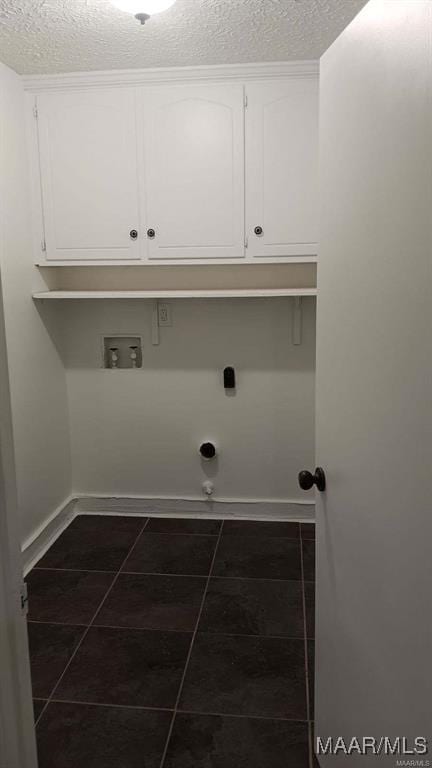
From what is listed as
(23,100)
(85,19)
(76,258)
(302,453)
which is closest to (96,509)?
(302,453)

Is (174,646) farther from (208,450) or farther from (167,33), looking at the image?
(167,33)

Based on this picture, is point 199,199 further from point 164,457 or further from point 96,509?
point 96,509

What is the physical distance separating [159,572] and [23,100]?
247 centimetres

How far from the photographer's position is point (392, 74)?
1011 millimetres

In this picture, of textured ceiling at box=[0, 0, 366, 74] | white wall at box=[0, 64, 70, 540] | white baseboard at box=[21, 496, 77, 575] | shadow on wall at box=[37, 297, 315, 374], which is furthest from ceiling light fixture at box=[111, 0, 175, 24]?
white baseboard at box=[21, 496, 77, 575]

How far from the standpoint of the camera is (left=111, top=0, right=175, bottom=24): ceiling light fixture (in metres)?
2.06

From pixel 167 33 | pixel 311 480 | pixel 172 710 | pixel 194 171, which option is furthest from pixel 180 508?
pixel 167 33

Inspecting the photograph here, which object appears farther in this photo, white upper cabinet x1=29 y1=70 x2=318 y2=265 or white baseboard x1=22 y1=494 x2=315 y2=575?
white baseboard x1=22 y1=494 x2=315 y2=575

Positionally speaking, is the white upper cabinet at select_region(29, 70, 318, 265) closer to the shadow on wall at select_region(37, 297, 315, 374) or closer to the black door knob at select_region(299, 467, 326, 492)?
the shadow on wall at select_region(37, 297, 315, 374)

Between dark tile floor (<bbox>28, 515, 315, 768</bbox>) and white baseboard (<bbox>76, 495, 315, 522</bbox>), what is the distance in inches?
4.2

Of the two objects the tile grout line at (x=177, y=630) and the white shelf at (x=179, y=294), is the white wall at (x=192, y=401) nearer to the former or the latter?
the white shelf at (x=179, y=294)

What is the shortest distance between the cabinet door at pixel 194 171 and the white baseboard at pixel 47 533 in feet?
5.11

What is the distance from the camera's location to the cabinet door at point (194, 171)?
2.94 metres

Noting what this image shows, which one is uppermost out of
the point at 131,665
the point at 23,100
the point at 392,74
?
the point at 23,100
